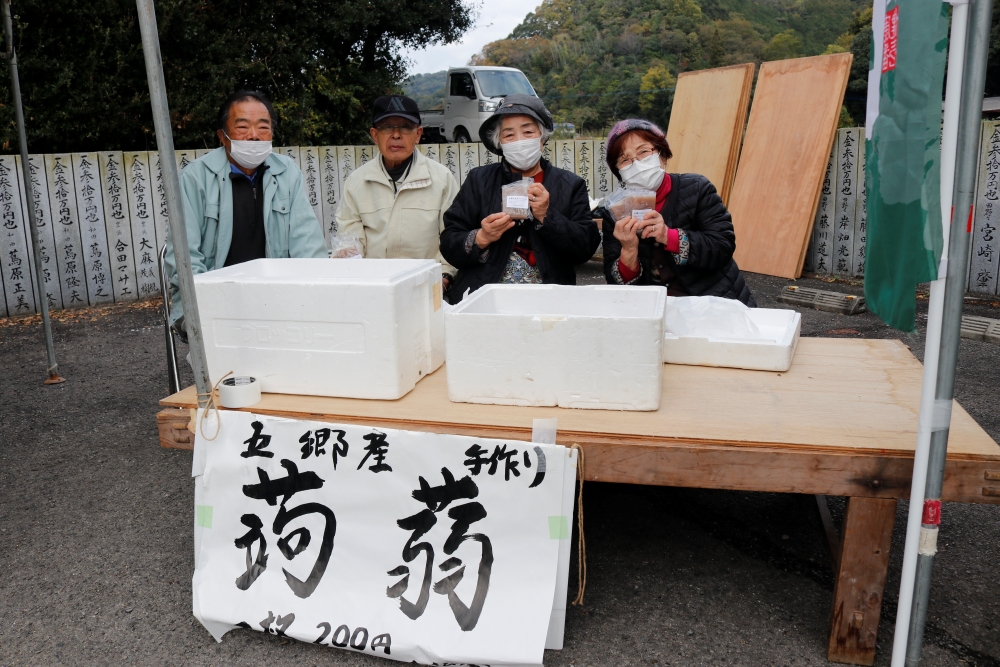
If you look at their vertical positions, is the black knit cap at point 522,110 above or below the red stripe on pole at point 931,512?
above

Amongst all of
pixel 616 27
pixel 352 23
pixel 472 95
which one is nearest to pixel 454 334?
pixel 352 23

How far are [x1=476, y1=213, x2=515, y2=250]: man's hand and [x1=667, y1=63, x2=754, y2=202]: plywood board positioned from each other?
6100 mm

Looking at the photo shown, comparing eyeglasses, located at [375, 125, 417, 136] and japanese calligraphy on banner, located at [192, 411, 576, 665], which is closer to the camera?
japanese calligraphy on banner, located at [192, 411, 576, 665]

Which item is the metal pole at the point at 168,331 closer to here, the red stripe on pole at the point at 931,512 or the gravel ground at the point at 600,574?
the gravel ground at the point at 600,574

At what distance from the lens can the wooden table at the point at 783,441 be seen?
2.05m

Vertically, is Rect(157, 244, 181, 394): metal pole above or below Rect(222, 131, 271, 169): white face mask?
below

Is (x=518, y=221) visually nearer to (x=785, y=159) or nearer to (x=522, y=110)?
(x=522, y=110)

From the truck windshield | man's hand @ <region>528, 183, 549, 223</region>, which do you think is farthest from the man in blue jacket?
the truck windshield

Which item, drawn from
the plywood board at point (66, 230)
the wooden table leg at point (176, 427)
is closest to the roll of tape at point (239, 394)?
the wooden table leg at point (176, 427)

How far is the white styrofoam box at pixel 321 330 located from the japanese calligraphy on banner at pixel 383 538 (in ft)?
0.59

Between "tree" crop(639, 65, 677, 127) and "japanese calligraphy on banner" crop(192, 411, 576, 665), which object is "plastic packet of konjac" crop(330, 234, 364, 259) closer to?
"japanese calligraphy on banner" crop(192, 411, 576, 665)

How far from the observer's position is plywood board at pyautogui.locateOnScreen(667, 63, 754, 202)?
873 centimetres

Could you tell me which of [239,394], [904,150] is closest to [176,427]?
[239,394]

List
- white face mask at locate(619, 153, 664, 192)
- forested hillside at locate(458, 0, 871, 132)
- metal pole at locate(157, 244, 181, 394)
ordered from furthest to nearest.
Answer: forested hillside at locate(458, 0, 871, 132) < metal pole at locate(157, 244, 181, 394) < white face mask at locate(619, 153, 664, 192)
